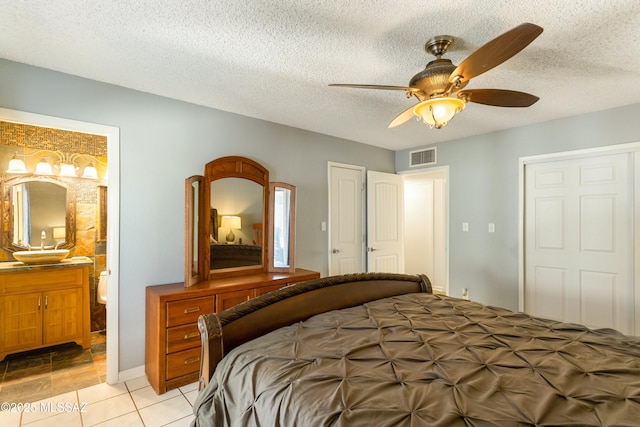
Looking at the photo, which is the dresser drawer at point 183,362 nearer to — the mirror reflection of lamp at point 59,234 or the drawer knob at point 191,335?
the drawer knob at point 191,335

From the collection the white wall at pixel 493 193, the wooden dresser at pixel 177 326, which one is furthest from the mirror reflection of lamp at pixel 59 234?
the white wall at pixel 493 193

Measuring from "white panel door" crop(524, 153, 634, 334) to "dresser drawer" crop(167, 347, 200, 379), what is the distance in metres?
3.64

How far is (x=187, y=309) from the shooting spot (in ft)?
7.93

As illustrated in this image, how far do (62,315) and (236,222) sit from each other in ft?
6.43

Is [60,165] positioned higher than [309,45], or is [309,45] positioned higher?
[309,45]

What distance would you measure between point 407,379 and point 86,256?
3943 millimetres

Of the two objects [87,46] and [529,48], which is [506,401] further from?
[87,46]

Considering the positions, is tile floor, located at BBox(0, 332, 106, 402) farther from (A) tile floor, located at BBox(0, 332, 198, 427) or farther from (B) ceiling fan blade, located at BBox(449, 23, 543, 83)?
(B) ceiling fan blade, located at BBox(449, 23, 543, 83)

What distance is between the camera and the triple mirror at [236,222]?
9.39 feet

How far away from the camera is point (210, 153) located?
120 inches

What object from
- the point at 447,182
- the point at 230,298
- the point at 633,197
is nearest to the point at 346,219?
the point at 447,182

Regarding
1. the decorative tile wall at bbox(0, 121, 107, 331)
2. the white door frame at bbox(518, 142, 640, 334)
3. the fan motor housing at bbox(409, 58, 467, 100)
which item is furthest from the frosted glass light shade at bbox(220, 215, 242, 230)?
the white door frame at bbox(518, 142, 640, 334)

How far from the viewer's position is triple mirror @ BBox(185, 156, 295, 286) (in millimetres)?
2861

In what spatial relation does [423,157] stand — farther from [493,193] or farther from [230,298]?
[230,298]
